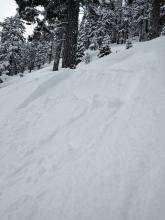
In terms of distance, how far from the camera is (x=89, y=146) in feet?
13.1

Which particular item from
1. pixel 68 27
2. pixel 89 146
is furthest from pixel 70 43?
pixel 89 146

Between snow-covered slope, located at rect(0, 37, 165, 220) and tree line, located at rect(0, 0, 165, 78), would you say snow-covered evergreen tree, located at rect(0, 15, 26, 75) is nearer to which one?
tree line, located at rect(0, 0, 165, 78)

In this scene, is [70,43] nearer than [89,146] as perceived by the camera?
No

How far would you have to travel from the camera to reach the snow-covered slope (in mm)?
3088

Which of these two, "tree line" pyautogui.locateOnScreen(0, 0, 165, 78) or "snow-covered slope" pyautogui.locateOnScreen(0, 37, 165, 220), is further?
"tree line" pyautogui.locateOnScreen(0, 0, 165, 78)

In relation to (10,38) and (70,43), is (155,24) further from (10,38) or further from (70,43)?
(10,38)

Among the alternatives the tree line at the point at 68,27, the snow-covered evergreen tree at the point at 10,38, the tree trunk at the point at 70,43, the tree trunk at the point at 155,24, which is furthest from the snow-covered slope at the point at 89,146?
the snow-covered evergreen tree at the point at 10,38

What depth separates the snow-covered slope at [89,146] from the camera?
3.09 meters

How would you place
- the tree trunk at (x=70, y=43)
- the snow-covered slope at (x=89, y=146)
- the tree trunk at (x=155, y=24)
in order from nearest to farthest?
the snow-covered slope at (x=89, y=146) < the tree trunk at (x=70, y=43) < the tree trunk at (x=155, y=24)

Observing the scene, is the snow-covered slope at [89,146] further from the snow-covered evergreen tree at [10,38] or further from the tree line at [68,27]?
the snow-covered evergreen tree at [10,38]

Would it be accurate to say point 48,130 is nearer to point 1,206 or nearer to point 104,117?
point 104,117

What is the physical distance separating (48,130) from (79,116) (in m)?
0.72

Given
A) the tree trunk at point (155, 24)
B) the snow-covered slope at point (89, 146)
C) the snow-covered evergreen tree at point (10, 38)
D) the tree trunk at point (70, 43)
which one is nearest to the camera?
the snow-covered slope at point (89, 146)

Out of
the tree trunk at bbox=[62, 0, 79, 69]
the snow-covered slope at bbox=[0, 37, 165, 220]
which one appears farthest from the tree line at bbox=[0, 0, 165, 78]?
the snow-covered slope at bbox=[0, 37, 165, 220]
